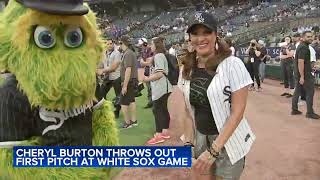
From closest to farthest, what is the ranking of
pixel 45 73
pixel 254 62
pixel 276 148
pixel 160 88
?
1. pixel 45 73
2. pixel 276 148
3. pixel 160 88
4. pixel 254 62

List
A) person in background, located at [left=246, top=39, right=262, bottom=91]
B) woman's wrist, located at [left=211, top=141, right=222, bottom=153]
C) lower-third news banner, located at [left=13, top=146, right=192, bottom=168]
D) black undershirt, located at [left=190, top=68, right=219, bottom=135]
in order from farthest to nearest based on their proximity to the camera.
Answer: person in background, located at [left=246, top=39, right=262, bottom=91] → black undershirt, located at [left=190, top=68, right=219, bottom=135] → woman's wrist, located at [left=211, top=141, right=222, bottom=153] → lower-third news banner, located at [left=13, top=146, right=192, bottom=168]

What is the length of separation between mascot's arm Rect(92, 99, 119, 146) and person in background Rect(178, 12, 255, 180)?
1.76ft

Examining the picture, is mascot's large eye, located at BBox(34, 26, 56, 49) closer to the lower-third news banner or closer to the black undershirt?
the lower-third news banner

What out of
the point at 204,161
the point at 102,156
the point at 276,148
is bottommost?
the point at 276,148

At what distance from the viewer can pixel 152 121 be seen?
890cm

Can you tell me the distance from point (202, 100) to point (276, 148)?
405 cm

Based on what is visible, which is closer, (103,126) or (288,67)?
(103,126)

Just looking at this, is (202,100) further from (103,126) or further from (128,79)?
(128,79)

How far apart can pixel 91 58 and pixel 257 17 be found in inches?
1203

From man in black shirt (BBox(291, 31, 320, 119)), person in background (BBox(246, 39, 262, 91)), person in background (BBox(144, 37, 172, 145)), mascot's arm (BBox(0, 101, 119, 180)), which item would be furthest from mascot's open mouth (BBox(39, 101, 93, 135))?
person in background (BBox(246, 39, 262, 91))

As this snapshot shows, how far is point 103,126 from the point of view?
9.00ft

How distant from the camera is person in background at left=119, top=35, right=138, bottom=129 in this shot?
749 centimetres

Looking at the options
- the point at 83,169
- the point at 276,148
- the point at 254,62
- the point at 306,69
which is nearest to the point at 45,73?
the point at 83,169

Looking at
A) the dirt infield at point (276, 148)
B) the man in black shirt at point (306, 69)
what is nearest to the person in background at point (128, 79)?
the dirt infield at point (276, 148)
